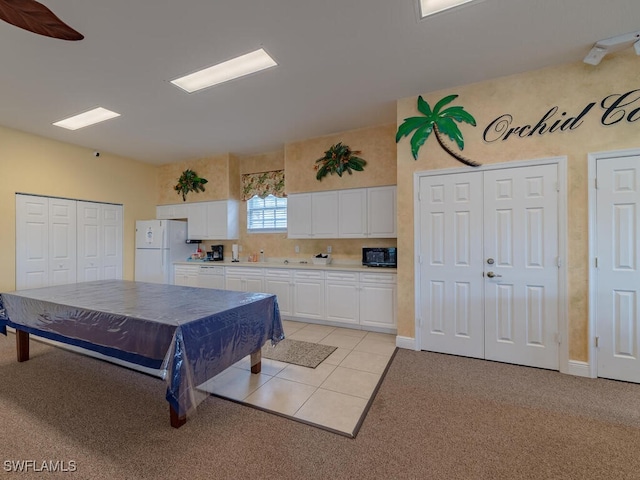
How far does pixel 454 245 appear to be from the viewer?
10.5 ft

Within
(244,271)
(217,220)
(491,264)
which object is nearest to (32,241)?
(217,220)

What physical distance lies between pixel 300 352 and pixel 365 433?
4.77ft

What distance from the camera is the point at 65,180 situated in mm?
4848

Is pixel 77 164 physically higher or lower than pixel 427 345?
higher

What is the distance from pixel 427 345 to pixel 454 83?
2.96m

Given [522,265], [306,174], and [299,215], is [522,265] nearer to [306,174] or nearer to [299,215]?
[299,215]

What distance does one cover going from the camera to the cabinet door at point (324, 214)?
14.9 feet

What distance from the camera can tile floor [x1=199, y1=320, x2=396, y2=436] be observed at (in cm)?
213

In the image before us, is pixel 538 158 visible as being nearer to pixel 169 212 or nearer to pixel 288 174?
pixel 288 174

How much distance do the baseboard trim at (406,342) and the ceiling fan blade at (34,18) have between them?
3947mm

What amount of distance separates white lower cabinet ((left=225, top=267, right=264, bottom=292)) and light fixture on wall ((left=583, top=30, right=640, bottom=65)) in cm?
463

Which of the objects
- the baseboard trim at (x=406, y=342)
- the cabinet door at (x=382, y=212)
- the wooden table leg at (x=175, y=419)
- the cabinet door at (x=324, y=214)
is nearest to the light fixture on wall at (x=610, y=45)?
the cabinet door at (x=382, y=212)

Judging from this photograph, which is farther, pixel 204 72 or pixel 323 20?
pixel 204 72

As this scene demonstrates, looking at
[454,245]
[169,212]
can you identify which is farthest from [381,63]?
[169,212]
